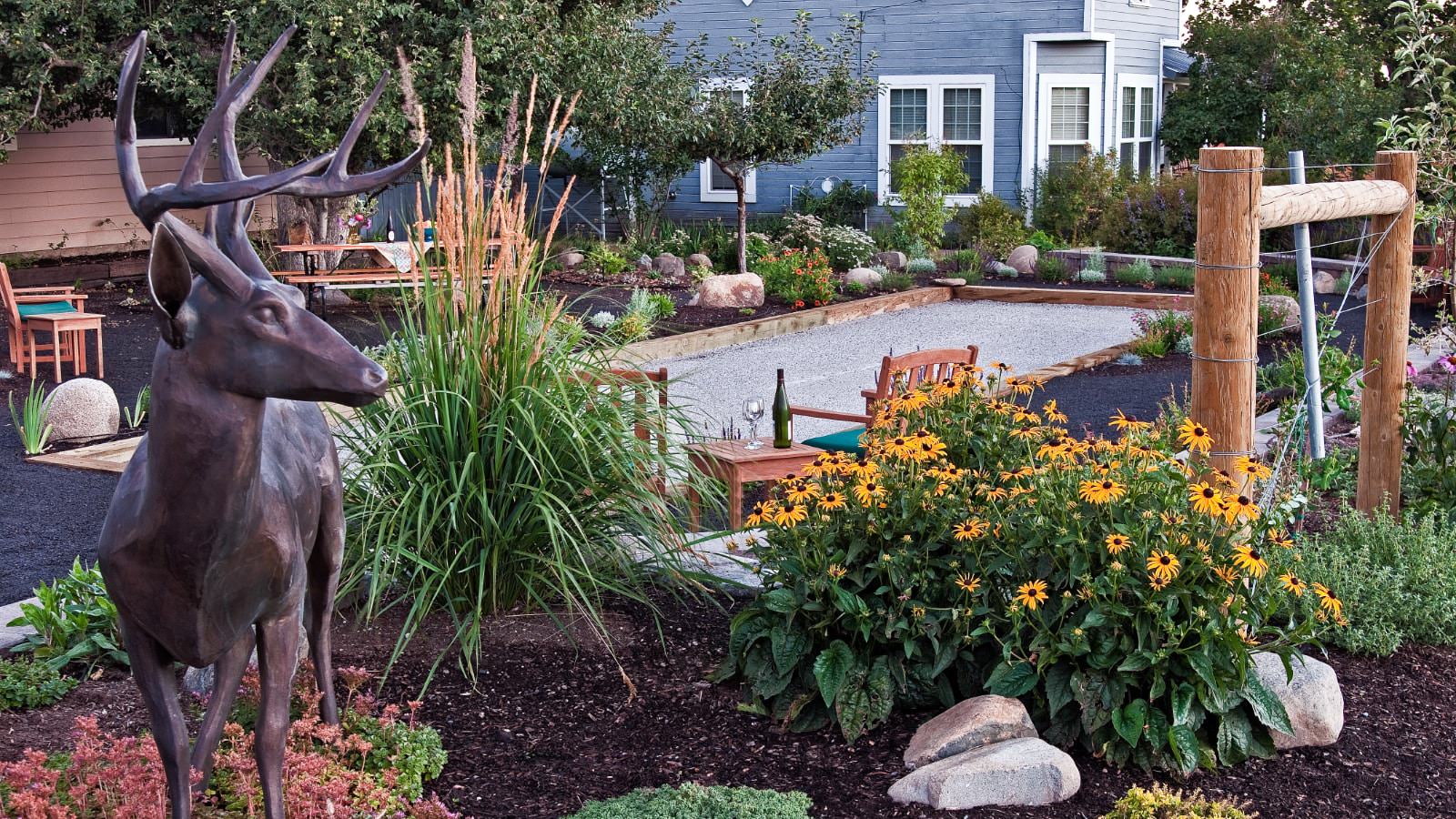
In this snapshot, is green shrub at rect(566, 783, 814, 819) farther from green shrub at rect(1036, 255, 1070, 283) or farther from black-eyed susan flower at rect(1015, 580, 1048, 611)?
green shrub at rect(1036, 255, 1070, 283)

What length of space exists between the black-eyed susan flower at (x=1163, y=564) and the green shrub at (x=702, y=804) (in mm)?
1159

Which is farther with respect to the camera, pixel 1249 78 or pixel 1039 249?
pixel 1249 78

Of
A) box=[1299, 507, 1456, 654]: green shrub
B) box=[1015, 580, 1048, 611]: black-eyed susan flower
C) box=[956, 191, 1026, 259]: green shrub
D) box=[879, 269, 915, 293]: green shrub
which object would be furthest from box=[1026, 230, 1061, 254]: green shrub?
box=[1015, 580, 1048, 611]: black-eyed susan flower

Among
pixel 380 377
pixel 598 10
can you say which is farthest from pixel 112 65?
pixel 380 377

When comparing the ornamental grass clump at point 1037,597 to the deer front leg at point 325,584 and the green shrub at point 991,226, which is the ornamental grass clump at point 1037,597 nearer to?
the deer front leg at point 325,584

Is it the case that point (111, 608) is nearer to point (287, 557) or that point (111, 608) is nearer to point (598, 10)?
point (287, 557)

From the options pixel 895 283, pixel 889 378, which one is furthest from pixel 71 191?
pixel 889 378

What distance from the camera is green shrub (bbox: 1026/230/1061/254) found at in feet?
66.4

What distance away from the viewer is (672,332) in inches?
559

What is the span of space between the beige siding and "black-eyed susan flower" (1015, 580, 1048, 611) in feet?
49.5

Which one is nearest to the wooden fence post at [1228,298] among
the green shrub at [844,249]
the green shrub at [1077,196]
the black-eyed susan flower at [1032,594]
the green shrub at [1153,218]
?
the black-eyed susan flower at [1032,594]

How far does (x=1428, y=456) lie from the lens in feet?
22.4

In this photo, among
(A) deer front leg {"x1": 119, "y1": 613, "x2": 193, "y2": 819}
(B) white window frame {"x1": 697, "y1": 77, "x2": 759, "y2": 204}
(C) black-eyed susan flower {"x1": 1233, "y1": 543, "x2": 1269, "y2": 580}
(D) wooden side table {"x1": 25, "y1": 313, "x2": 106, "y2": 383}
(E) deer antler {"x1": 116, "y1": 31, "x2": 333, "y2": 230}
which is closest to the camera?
(E) deer antler {"x1": 116, "y1": 31, "x2": 333, "y2": 230}

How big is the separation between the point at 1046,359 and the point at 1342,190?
23.8 feet
